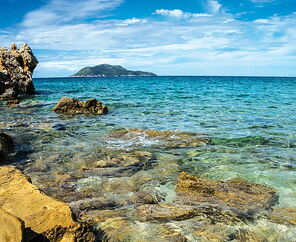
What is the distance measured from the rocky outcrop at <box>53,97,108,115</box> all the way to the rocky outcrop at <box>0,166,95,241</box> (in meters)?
14.2

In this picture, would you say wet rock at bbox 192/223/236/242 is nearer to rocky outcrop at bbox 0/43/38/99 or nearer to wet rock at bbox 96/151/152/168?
wet rock at bbox 96/151/152/168

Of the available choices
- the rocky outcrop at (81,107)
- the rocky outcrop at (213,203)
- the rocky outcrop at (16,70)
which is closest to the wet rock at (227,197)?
the rocky outcrop at (213,203)

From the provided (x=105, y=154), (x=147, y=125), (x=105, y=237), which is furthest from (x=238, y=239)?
(x=147, y=125)

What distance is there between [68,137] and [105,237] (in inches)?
303

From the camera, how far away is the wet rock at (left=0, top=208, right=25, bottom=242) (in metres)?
2.90

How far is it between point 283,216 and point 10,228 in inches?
181

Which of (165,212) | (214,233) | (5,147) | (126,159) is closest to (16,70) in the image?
(5,147)

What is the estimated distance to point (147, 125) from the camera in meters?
14.1

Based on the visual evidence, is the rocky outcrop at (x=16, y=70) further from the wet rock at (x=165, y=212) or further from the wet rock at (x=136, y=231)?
the wet rock at (x=136, y=231)

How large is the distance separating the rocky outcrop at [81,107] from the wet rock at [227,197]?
13347 mm

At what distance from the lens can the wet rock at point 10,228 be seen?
114 inches

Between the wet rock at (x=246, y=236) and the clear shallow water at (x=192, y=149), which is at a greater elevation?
the clear shallow water at (x=192, y=149)

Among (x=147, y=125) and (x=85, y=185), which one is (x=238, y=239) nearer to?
(x=85, y=185)

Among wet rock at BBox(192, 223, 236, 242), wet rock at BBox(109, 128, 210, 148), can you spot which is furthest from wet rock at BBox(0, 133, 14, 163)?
wet rock at BBox(192, 223, 236, 242)
